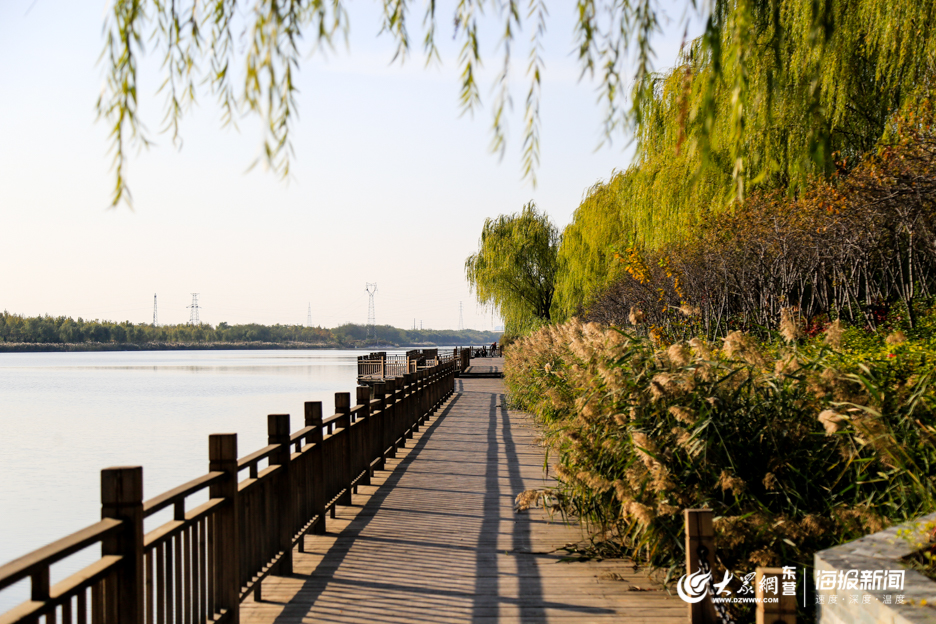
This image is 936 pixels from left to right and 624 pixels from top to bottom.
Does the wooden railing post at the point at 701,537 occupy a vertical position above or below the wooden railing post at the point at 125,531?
below

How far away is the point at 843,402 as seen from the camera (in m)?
4.44

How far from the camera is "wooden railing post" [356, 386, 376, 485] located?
773cm

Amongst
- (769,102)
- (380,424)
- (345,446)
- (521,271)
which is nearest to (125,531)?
(769,102)

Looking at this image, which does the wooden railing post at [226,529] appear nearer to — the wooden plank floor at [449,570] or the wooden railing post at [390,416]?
the wooden plank floor at [449,570]

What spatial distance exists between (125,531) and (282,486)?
2.01 metres

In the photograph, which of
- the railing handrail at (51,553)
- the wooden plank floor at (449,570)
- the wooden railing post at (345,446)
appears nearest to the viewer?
the railing handrail at (51,553)

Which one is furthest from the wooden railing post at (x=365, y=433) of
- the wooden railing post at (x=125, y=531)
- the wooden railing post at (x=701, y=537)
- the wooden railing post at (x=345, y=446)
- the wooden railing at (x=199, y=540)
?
the wooden railing post at (x=125, y=531)

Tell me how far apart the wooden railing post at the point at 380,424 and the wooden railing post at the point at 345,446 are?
66.4 inches

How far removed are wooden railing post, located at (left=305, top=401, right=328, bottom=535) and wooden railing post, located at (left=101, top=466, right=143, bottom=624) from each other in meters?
2.83

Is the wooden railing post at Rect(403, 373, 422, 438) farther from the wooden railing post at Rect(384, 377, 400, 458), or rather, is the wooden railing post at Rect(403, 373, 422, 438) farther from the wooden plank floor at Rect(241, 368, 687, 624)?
the wooden plank floor at Rect(241, 368, 687, 624)

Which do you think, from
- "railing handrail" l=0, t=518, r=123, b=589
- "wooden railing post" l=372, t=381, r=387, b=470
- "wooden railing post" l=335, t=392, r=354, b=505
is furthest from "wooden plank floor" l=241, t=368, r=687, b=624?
"railing handrail" l=0, t=518, r=123, b=589

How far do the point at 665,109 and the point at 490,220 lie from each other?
18.9 meters

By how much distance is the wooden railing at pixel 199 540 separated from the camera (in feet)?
7.97

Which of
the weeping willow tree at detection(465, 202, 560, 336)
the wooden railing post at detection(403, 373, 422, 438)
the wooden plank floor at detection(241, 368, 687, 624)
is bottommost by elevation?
the wooden plank floor at detection(241, 368, 687, 624)
